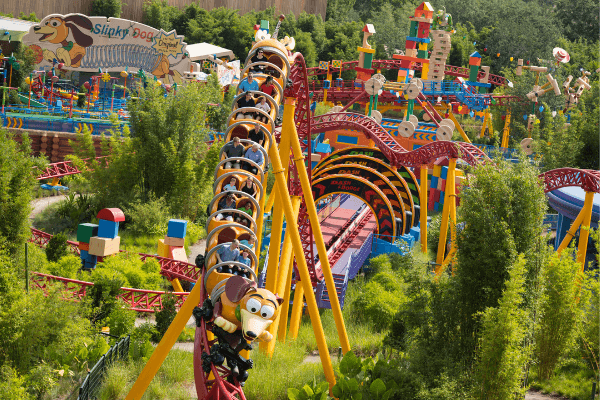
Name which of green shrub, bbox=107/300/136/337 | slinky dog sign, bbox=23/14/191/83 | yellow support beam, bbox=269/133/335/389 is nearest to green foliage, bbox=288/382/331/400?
yellow support beam, bbox=269/133/335/389

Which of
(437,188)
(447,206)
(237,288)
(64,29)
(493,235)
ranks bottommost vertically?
(437,188)

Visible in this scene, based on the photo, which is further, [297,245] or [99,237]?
[99,237]

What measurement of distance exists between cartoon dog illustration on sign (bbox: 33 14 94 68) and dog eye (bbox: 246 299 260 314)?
25.4 m

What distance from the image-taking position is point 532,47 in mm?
44844

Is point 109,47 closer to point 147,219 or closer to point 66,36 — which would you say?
Answer: point 66,36

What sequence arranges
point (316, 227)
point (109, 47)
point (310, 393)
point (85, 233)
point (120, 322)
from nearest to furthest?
point (310, 393) < point (316, 227) < point (120, 322) < point (85, 233) < point (109, 47)

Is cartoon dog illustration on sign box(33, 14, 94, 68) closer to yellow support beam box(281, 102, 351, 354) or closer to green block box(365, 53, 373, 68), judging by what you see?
green block box(365, 53, 373, 68)

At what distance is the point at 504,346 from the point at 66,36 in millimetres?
26325

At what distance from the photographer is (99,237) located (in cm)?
1312

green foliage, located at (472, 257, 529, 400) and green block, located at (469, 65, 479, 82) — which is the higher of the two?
green block, located at (469, 65, 479, 82)

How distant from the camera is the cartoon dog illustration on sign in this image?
28.2 m

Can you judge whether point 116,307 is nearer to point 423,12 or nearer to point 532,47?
point 423,12

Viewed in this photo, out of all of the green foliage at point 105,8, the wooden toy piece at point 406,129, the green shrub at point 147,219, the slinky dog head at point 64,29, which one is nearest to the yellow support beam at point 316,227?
the green shrub at point 147,219

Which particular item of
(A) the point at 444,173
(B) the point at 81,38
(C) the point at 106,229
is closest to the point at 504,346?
(C) the point at 106,229
